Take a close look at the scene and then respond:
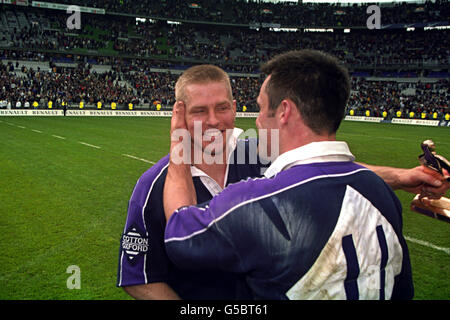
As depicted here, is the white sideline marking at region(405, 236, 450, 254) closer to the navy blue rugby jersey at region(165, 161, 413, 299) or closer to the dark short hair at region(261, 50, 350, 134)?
the navy blue rugby jersey at region(165, 161, 413, 299)

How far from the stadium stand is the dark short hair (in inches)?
1387

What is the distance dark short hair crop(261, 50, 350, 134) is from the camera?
1778 mm

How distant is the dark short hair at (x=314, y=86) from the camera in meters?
1.78

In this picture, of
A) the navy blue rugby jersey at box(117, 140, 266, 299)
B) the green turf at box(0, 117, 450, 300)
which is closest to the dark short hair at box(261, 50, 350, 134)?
the navy blue rugby jersey at box(117, 140, 266, 299)

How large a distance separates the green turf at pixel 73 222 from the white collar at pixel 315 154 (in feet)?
11.8

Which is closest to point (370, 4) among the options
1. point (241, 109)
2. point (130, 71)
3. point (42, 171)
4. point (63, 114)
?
point (241, 109)

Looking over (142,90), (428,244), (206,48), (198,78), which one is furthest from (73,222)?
(206,48)

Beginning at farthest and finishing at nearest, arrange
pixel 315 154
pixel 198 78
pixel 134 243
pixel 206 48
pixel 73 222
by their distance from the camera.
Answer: pixel 206 48, pixel 73 222, pixel 198 78, pixel 134 243, pixel 315 154

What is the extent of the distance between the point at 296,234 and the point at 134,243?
1.03m

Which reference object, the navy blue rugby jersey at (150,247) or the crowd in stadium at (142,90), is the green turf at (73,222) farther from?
the crowd in stadium at (142,90)

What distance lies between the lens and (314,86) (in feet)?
5.82

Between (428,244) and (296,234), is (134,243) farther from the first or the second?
(428,244)

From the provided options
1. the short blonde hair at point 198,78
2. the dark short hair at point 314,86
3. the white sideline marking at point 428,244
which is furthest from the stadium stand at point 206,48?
the dark short hair at point 314,86

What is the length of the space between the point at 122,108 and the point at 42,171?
2874 centimetres
